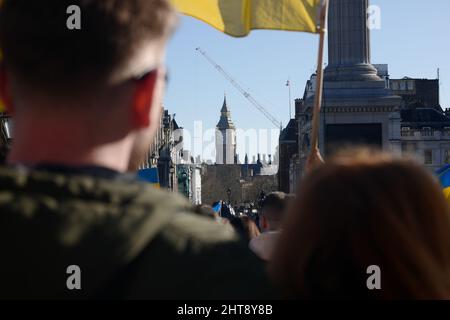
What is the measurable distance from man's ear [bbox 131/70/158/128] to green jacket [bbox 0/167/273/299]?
0.25 metres

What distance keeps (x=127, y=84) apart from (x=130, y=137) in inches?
6.1

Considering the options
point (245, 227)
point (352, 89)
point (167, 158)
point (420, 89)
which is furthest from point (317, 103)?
point (420, 89)

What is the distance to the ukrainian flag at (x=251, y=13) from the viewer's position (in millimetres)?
7711

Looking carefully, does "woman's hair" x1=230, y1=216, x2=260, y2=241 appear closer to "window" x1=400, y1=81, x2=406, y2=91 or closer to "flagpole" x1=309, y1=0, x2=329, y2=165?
"flagpole" x1=309, y1=0, x2=329, y2=165

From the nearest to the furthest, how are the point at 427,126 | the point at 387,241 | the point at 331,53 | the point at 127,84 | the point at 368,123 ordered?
1. the point at 387,241
2. the point at 127,84
3. the point at 368,123
4. the point at 331,53
5. the point at 427,126

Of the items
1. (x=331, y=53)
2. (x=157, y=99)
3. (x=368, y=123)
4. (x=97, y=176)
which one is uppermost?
(x=331, y=53)

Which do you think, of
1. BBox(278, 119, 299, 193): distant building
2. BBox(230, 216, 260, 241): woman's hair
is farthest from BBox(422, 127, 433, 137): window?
BBox(230, 216, 260, 241): woman's hair

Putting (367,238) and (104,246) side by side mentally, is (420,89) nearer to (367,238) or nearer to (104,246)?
(367,238)

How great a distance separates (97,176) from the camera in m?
2.19

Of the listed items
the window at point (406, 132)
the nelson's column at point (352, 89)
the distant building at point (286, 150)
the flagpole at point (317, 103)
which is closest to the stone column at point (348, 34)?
the nelson's column at point (352, 89)

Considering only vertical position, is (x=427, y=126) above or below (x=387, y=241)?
above

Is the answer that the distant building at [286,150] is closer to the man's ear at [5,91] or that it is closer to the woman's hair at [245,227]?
the woman's hair at [245,227]

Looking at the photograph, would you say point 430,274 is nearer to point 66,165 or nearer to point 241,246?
point 241,246

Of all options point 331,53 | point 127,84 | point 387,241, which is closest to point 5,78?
point 127,84
